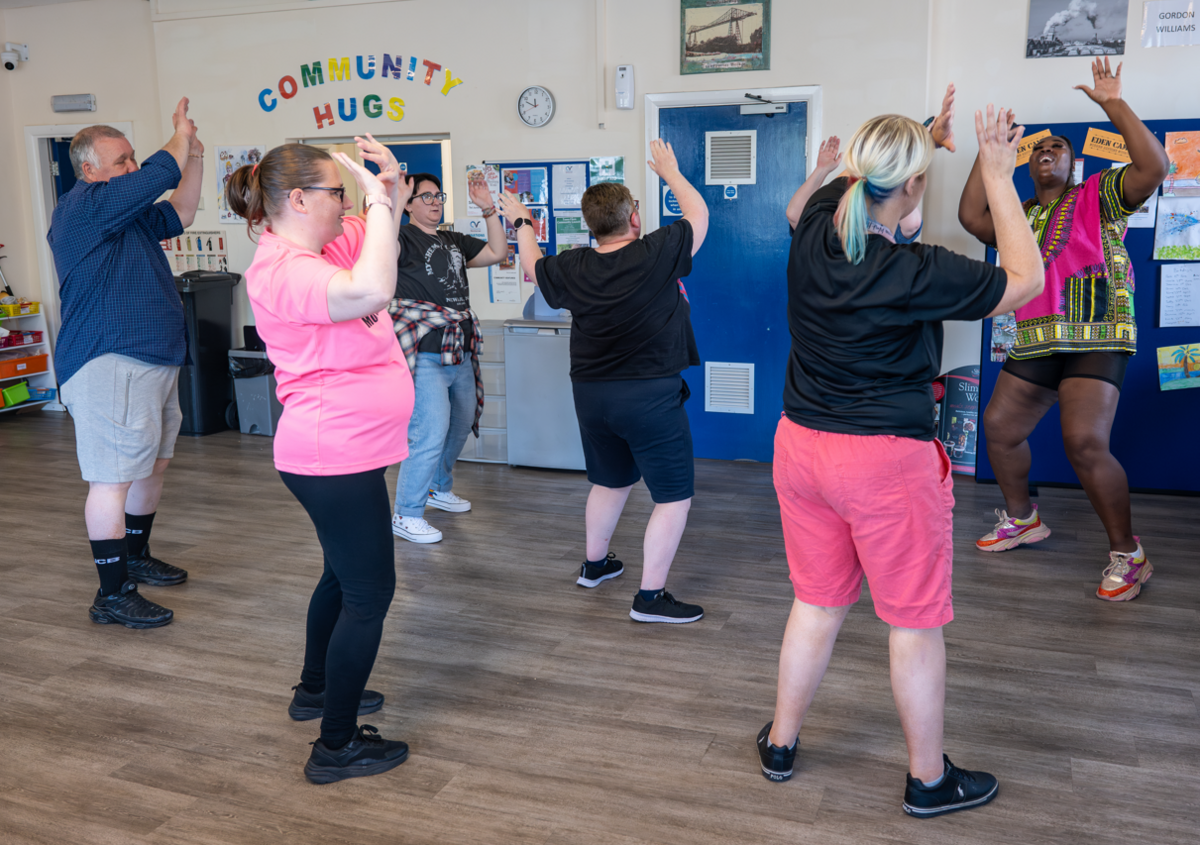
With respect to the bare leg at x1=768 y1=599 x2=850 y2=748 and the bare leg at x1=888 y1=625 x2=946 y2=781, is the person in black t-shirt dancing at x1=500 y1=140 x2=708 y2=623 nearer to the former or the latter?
the bare leg at x1=768 y1=599 x2=850 y2=748

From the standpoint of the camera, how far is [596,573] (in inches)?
134

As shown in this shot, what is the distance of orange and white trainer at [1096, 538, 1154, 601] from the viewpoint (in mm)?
3211

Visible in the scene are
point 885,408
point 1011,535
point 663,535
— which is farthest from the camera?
point 1011,535

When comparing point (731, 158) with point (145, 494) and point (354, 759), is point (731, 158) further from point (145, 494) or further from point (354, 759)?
point (354, 759)

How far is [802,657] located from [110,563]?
2291 mm

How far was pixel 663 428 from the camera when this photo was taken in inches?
115

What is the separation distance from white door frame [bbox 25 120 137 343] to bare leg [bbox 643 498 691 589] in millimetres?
5785

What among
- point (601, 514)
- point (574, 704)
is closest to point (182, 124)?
point (601, 514)

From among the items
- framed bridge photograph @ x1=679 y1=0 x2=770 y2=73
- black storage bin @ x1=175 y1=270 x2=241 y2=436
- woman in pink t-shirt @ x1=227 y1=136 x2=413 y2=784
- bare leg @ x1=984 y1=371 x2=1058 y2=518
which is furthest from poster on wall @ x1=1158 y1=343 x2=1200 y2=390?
black storage bin @ x1=175 y1=270 x2=241 y2=436

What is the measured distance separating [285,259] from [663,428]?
1.36m

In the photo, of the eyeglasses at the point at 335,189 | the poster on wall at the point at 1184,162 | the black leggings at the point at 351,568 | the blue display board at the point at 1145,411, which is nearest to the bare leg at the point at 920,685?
the black leggings at the point at 351,568

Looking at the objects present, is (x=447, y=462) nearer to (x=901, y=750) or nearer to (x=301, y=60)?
(x=901, y=750)

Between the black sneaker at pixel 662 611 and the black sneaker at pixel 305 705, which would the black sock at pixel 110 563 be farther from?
the black sneaker at pixel 662 611

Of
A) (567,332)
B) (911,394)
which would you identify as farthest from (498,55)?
(911,394)
